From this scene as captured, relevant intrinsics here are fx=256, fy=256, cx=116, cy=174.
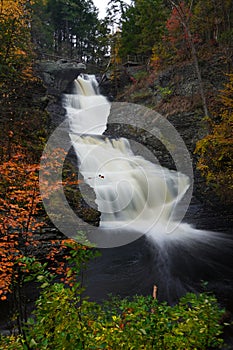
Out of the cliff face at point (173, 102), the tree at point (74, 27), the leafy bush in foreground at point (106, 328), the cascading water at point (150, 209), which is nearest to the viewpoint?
the leafy bush in foreground at point (106, 328)

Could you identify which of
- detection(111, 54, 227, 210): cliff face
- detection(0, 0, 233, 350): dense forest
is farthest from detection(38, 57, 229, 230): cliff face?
detection(0, 0, 233, 350): dense forest

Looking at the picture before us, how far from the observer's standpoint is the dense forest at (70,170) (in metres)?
2.39

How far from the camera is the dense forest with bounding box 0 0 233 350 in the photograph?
239cm

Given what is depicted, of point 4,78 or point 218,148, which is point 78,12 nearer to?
point 4,78

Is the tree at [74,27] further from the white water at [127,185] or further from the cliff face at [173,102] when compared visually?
the white water at [127,185]

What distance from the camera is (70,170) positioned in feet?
36.6

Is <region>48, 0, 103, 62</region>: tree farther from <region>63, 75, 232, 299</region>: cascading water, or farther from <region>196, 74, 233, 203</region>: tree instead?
<region>196, 74, 233, 203</region>: tree

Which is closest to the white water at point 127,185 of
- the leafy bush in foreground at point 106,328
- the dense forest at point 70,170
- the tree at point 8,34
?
the dense forest at point 70,170

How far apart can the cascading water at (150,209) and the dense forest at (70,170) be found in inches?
70.5

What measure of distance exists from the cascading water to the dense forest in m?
1.79

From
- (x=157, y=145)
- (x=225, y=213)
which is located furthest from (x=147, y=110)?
(x=225, y=213)

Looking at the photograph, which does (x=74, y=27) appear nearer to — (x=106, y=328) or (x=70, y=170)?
(x=70, y=170)

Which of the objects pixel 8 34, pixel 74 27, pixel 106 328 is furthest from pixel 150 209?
pixel 74 27

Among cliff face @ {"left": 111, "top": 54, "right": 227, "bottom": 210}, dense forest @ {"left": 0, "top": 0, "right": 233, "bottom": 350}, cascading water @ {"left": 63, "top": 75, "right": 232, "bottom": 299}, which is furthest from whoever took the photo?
cliff face @ {"left": 111, "top": 54, "right": 227, "bottom": 210}
